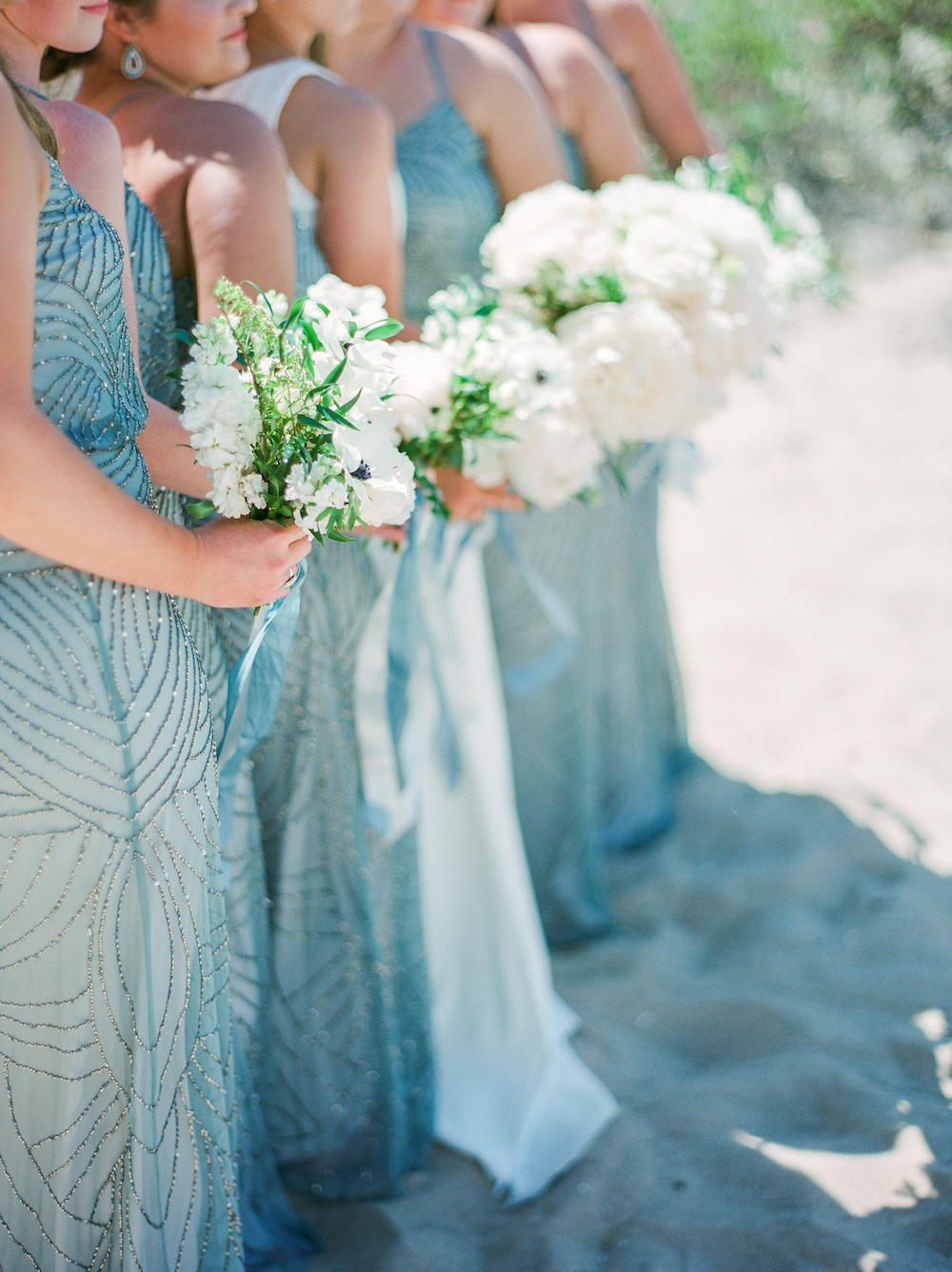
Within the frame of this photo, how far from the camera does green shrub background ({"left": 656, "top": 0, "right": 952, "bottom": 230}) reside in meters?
11.0

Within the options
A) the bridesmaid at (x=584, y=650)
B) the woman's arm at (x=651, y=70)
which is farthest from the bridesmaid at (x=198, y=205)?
the woman's arm at (x=651, y=70)

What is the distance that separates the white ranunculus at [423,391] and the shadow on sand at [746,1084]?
172cm

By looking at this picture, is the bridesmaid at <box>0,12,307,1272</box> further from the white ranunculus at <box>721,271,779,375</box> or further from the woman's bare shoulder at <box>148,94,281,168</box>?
the white ranunculus at <box>721,271,779,375</box>

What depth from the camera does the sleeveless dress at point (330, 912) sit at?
244 cm

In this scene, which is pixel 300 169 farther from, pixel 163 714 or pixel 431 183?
pixel 163 714

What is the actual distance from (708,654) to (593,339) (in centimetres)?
329

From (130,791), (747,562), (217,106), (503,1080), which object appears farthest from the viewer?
(747,562)

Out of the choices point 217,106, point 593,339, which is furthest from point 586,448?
point 217,106

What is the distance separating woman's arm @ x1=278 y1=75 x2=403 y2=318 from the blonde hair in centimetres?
89

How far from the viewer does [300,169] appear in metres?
2.40

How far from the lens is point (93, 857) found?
5.25ft

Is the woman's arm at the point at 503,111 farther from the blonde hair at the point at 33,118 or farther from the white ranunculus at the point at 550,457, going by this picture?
the blonde hair at the point at 33,118

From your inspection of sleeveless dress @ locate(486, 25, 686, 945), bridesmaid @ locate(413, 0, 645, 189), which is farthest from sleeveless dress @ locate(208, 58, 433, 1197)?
bridesmaid @ locate(413, 0, 645, 189)

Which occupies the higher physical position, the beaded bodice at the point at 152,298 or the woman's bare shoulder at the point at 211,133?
the woman's bare shoulder at the point at 211,133
